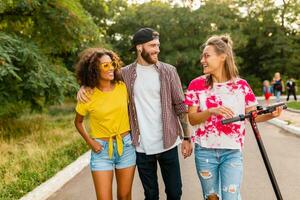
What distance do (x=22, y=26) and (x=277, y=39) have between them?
31.9 metres

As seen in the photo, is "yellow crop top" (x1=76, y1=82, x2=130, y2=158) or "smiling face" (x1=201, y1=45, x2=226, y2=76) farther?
"yellow crop top" (x1=76, y1=82, x2=130, y2=158)

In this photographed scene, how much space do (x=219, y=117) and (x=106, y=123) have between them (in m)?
0.94

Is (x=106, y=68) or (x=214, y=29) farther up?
(x=214, y=29)

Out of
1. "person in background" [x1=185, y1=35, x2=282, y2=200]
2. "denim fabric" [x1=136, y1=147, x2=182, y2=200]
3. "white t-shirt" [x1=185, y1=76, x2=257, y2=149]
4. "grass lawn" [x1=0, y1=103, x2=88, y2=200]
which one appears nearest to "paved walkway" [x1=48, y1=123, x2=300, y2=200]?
"grass lawn" [x1=0, y1=103, x2=88, y2=200]

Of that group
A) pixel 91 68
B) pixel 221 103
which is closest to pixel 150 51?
pixel 91 68

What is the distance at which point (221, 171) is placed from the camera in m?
3.64

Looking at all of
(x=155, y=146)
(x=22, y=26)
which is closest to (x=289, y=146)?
(x=155, y=146)

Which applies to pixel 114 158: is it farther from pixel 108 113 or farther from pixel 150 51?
pixel 150 51

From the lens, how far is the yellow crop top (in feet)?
12.3

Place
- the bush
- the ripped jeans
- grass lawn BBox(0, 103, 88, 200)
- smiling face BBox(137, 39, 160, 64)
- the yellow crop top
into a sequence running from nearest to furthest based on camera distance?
1. the ripped jeans
2. the yellow crop top
3. smiling face BBox(137, 39, 160, 64)
4. grass lawn BBox(0, 103, 88, 200)
5. the bush

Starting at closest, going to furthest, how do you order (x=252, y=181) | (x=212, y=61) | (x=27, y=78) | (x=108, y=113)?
(x=212, y=61)
(x=108, y=113)
(x=252, y=181)
(x=27, y=78)

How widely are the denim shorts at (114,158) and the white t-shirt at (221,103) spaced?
608 mm

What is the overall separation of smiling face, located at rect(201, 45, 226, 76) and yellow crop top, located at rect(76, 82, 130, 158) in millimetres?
755

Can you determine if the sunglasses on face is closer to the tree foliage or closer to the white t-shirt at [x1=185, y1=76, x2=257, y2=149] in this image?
the white t-shirt at [x1=185, y1=76, x2=257, y2=149]
